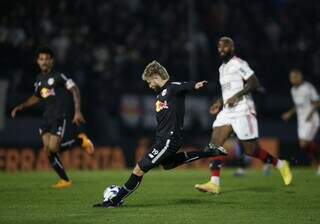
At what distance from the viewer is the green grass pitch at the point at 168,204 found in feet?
30.5

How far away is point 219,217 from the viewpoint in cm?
943

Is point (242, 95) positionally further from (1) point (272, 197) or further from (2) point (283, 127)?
(2) point (283, 127)

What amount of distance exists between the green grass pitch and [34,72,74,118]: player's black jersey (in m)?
1.45

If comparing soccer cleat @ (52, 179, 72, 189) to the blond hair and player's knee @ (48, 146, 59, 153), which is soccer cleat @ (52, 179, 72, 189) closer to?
player's knee @ (48, 146, 59, 153)

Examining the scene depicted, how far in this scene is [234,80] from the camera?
43.7ft

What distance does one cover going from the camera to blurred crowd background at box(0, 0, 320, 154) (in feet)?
71.7

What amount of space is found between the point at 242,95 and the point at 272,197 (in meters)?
1.94

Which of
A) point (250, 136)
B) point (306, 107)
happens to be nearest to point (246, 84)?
point (250, 136)

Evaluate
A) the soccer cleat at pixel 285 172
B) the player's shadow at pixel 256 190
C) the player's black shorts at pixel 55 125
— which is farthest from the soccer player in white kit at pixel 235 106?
the player's black shorts at pixel 55 125

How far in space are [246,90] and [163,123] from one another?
2721 millimetres

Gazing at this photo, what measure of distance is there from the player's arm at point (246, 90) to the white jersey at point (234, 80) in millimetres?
95

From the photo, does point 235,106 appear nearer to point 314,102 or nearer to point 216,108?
point 216,108

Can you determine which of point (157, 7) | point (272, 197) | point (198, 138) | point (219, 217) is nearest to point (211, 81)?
point (198, 138)

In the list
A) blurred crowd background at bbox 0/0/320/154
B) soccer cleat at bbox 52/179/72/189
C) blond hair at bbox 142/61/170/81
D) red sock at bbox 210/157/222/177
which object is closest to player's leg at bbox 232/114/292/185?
red sock at bbox 210/157/222/177
